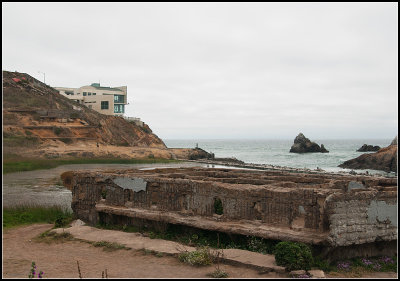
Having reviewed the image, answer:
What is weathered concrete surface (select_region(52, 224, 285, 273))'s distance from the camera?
9460mm

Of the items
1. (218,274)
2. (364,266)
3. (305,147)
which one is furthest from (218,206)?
(305,147)

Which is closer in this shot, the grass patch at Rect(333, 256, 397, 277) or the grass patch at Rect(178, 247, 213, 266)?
the grass patch at Rect(333, 256, 397, 277)

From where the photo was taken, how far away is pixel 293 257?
8820mm

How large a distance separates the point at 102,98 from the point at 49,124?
24307 mm

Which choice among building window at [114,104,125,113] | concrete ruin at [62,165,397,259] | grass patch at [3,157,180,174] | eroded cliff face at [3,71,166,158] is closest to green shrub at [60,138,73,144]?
eroded cliff face at [3,71,166,158]

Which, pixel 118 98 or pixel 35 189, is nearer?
pixel 35 189

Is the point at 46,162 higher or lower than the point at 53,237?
higher

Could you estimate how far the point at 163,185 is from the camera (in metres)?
13.5

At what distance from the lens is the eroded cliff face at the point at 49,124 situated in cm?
4938

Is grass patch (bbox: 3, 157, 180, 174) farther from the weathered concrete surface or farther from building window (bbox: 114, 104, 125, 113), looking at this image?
building window (bbox: 114, 104, 125, 113)

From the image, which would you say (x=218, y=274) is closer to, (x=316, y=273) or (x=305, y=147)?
(x=316, y=273)

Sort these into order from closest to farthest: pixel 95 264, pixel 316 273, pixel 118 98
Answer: pixel 316 273, pixel 95 264, pixel 118 98

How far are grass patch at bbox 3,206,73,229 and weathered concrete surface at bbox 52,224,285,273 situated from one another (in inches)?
114

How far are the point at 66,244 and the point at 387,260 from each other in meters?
9.87
